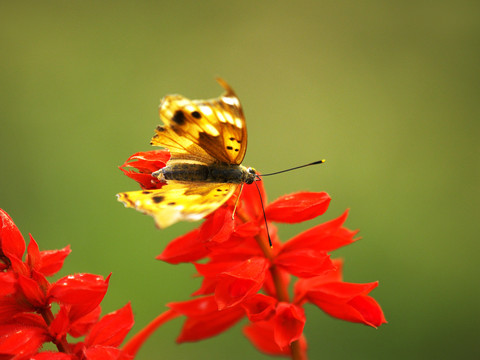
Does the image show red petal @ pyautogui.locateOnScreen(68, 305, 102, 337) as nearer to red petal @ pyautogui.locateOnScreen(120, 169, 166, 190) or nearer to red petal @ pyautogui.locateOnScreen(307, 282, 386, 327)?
red petal @ pyautogui.locateOnScreen(120, 169, 166, 190)

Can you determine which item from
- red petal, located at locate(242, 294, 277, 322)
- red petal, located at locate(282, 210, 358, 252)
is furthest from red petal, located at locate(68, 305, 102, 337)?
red petal, located at locate(282, 210, 358, 252)

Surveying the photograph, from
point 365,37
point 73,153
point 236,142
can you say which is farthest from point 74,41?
point 236,142

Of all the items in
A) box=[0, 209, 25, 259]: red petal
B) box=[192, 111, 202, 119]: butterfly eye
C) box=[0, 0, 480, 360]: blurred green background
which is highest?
box=[192, 111, 202, 119]: butterfly eye

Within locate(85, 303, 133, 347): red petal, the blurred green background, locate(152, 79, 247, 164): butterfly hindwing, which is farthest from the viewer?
the blurred green background

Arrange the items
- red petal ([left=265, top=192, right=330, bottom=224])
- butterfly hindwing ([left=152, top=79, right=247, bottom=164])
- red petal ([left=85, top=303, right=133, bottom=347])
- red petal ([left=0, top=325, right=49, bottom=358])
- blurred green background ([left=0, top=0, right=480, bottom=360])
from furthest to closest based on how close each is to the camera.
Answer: blurred green background ([left=0, top=0, right=480, bottom=360]) → butterfly hindwing ([left=152, top=79, right=247, bottom=164]) → red petal ([left=265, top=192, right=330, bottom=224]) → red petal ([left=85, top=303, right=133, bottom=347]) → red petal ([left=0, top=325, right=49, bottom=358])

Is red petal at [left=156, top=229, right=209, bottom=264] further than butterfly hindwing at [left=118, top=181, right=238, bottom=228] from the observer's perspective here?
Yes

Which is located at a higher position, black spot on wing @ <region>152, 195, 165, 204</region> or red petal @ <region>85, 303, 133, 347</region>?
black spot on wing @ <region>152, 195, 165, 204</region>

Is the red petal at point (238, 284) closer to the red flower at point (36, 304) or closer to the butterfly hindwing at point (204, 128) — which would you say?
the red flower at point (36, 304)
